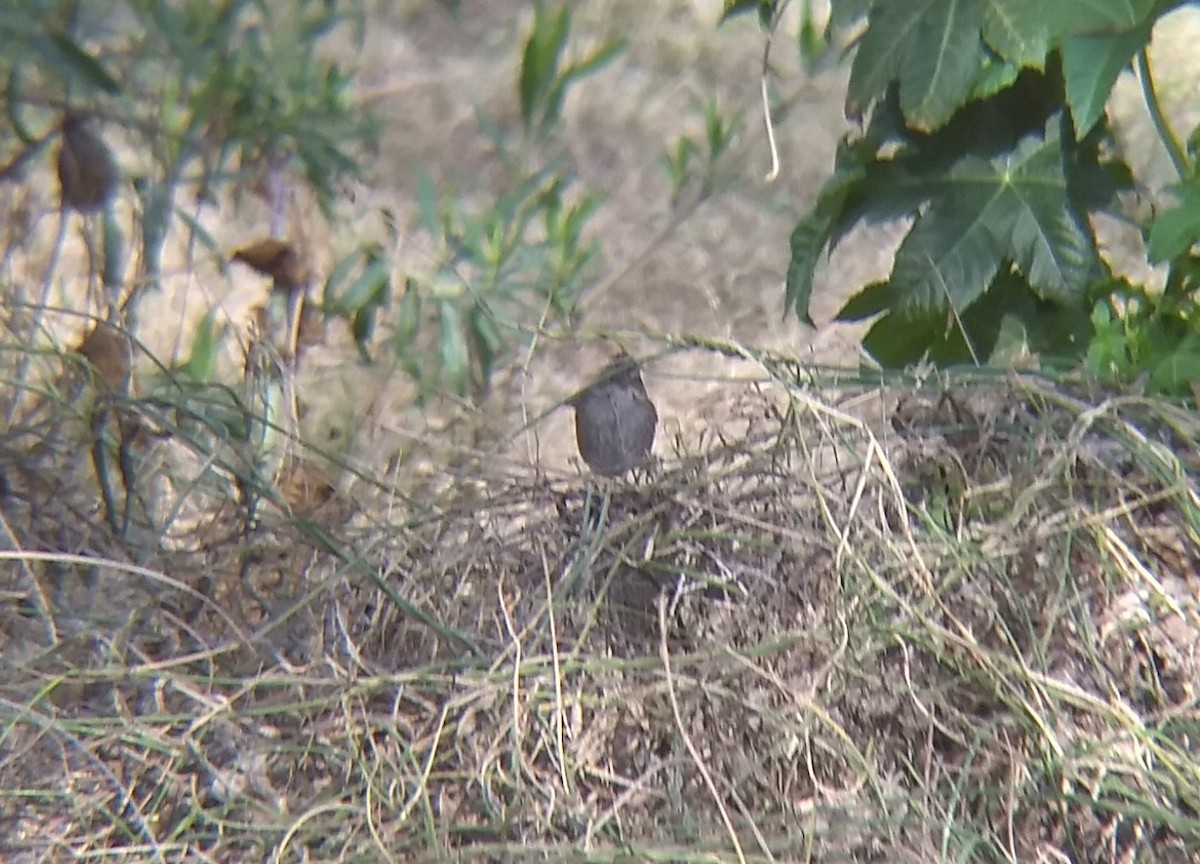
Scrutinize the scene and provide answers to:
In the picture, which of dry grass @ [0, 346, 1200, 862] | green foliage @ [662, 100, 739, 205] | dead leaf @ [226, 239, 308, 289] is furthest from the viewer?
green foliage @ [662, 100, 739, 205]

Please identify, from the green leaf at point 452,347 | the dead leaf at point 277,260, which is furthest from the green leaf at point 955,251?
the dead leaf at point 277,260

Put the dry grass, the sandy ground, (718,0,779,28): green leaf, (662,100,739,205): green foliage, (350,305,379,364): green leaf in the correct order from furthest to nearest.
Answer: the sandy ground → (662,100,739,205): green foliage → (350,305,379,364): green leaf → (718,0,779,28): green leaf → the dry grass

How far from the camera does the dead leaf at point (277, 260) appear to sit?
115 cm

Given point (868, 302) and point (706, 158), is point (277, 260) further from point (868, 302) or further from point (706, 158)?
point (706, 158)

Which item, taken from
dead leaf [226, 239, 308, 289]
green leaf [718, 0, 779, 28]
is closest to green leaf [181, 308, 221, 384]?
dead leaf [226, 239, 308, 289]

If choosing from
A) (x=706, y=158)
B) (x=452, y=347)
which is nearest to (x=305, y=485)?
(x=452, y=347)

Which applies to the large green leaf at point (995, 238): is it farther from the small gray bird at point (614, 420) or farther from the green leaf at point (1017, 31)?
the small gray bird at point (614, 420)

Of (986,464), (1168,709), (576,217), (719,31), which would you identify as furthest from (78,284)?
(1168,709)

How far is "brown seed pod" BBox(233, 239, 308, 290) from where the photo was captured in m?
1.16

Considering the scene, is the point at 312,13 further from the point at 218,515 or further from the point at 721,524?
the point at 721,524

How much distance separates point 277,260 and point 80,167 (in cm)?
A: 20

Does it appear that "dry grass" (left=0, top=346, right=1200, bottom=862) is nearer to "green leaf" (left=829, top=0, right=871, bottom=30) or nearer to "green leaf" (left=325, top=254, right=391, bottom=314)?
"green leaf" (left=829, top=0, right=871, bottom=30)

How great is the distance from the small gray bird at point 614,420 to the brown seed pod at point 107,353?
375 millimetres

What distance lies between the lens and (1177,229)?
0.76 meters
